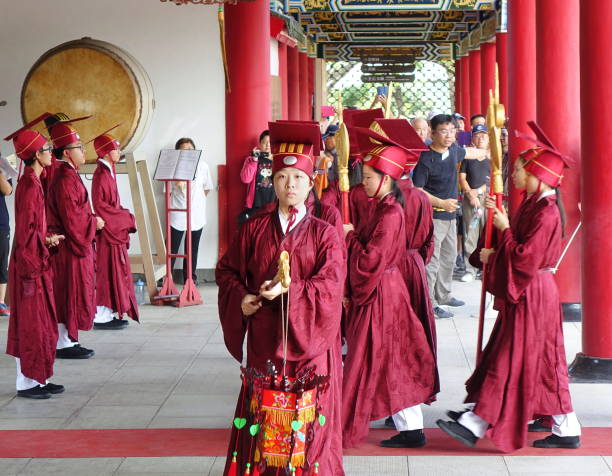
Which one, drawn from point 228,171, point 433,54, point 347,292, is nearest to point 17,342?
point 347,292

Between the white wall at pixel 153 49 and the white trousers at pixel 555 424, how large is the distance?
18.8 ft

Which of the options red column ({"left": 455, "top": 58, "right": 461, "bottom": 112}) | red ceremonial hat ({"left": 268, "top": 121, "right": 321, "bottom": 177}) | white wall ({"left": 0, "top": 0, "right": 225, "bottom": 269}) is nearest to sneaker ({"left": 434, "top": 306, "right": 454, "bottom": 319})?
white wall ({"left": 0, "top": 0, "right": 225, "bottom": 269})

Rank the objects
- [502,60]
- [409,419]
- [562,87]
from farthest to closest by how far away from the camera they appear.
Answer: [502,60], [562,87], [409,419]

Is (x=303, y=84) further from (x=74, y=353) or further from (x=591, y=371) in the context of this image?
(x=591, y=371)

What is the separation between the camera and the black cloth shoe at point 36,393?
5.30 metres

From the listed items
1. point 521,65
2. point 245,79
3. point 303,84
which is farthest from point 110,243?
point 303,84

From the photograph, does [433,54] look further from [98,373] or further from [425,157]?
[98,373]

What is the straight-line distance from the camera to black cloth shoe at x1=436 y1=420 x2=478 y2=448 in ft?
13.8

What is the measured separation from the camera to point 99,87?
8867mm

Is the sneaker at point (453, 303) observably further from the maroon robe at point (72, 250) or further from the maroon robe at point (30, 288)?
the maroon robe at point (30, 288)

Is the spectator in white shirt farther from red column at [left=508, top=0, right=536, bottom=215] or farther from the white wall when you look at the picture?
red column at [left=508, top=0, right=536, bottom=215]

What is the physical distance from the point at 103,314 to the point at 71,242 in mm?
1138

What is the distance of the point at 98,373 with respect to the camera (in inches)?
233

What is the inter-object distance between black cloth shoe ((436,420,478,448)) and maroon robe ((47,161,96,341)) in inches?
118
